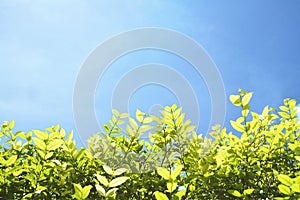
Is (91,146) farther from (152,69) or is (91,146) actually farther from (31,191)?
(152,69)

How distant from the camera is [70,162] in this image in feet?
9.82

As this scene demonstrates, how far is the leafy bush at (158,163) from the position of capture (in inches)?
110

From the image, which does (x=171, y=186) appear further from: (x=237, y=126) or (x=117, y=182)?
(x=237, y=126)

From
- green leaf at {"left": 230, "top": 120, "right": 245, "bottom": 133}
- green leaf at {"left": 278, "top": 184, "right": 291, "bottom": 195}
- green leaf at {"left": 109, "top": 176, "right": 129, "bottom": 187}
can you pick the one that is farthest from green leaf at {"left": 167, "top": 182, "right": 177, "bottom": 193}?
green leaf at {"left": 230, "top": 120, "right": 245, "bottom": 133}

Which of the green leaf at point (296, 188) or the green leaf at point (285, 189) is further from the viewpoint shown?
the green leaf at point (285, 189)

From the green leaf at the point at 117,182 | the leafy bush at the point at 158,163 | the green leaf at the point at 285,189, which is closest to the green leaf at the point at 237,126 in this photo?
the leafy bush at the point at 158,163

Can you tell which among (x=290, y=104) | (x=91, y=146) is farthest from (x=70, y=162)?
(x=290, y=104)

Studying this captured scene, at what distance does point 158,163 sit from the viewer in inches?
126

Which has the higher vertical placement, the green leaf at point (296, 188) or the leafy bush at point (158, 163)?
the leafy bush at point (158, 163)

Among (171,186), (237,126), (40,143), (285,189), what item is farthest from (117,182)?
(237,126)

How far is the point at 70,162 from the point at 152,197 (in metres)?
0.75

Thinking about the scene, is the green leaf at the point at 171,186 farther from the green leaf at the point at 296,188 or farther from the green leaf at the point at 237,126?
the green leaf at the point at 237,126

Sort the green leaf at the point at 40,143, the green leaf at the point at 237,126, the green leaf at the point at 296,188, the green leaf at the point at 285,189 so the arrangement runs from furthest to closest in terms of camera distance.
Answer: the green leaf at the point at 237,126 → the green leaf at the point at 40,143 → the green leaf at the point at 285,189 → the green leaf at the point at 296,188

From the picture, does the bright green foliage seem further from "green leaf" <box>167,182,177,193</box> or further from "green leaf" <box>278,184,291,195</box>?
"green leaf" <box>278,184,291,195</box>
